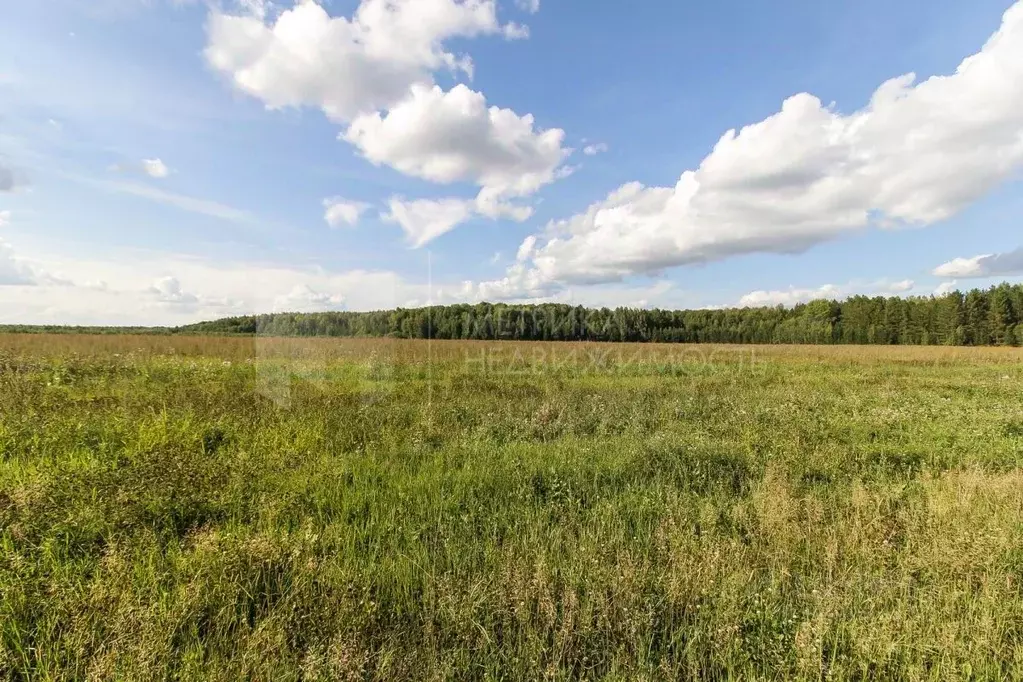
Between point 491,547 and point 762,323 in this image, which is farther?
point 762,323

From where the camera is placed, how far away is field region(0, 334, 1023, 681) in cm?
249

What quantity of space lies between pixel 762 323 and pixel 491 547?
83.9 metres

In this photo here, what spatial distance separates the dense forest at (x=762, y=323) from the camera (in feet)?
159

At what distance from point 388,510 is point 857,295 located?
96661 millimetres

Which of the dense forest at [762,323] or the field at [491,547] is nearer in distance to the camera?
the field at [491,547]

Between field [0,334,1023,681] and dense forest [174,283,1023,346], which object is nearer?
field [0,334,1023,681]

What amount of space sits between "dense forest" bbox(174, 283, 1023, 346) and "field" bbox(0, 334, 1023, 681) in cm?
2773

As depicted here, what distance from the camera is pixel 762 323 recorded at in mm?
75000

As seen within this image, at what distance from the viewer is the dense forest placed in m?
48.6

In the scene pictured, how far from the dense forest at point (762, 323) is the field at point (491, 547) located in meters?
27.7

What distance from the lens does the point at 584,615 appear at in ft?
9.06

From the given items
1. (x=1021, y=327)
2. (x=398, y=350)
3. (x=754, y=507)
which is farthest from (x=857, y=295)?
(x=754, y=507)

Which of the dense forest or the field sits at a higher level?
the dense forest

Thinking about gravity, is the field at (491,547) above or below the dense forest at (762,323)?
below
